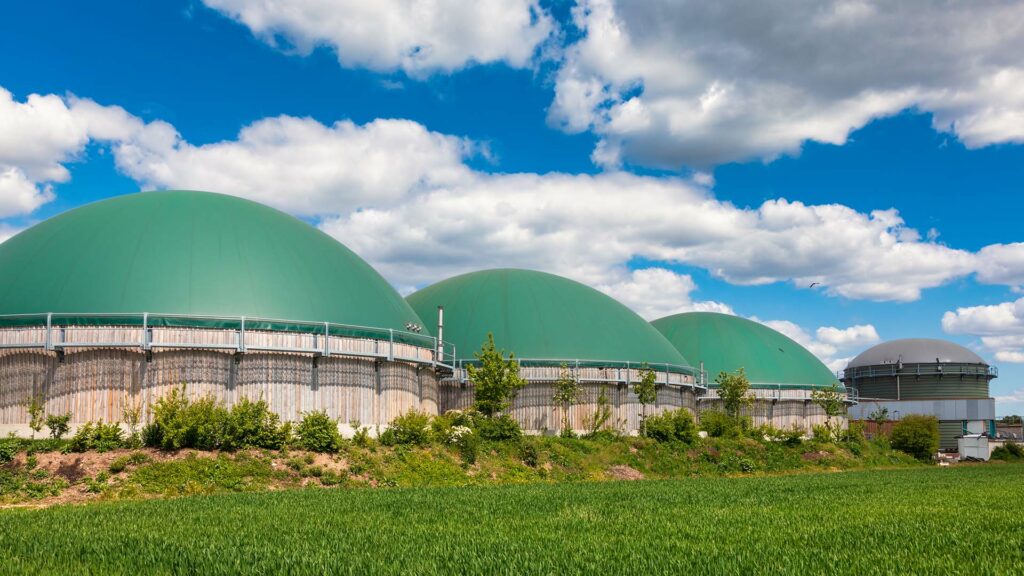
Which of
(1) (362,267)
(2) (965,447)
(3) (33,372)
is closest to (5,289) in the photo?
(3) (33,372)

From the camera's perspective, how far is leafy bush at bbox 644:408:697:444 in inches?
2208

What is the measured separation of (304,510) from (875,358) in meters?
103

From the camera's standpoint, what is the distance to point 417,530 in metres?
17.9

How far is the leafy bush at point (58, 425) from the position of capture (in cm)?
3544

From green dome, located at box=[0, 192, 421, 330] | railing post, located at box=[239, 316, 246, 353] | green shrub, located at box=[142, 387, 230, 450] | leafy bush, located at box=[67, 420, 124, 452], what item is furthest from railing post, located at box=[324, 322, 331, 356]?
leafy bush, located at box=[67, 420, 124, 452]

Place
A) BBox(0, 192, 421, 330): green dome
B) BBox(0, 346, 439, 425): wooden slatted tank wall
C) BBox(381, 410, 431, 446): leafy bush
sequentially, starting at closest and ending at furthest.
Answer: BBox(0, 346, 439, 425): wooden slatted tank wall < BBox(0, 192, 421, 330): green dome < BBox(381, 410, 431, 446): leafy bush

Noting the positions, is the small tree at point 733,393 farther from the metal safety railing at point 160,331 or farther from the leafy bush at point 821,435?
the metal safety railing at point 160,331

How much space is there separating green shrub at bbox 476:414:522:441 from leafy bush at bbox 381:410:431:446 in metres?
4.18

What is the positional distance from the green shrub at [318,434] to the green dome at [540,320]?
2181 centimetres

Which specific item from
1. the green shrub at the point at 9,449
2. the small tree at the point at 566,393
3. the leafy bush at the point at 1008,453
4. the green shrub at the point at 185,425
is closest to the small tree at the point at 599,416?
the small tree at the point at 566,393

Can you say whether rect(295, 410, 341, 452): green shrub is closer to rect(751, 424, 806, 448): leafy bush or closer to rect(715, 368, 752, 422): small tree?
rect(751, 424, 806, 448): leafy bush

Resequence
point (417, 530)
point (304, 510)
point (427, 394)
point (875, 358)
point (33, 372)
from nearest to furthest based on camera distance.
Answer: point (417, 530) < point (304, 510) < point (33, 372) < point (427, 394) < point (875, 358)

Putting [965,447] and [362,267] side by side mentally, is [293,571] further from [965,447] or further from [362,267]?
[965,447]

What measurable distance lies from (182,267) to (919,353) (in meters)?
93.9
